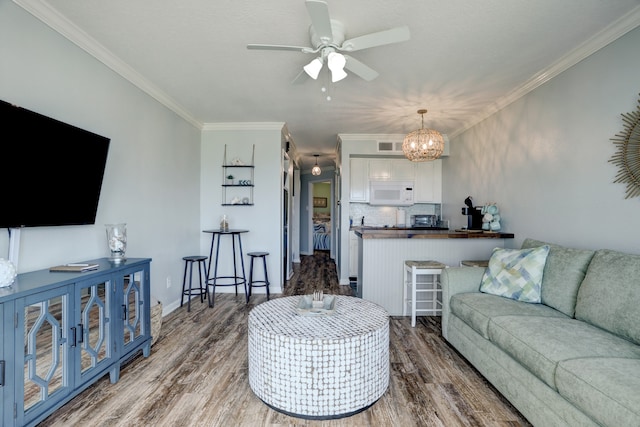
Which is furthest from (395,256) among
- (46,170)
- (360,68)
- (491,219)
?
(46,170)

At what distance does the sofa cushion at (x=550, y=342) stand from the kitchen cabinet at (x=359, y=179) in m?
3.76

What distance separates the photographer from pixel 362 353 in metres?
1.84

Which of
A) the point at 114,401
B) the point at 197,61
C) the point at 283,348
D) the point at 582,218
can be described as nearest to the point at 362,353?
the point at 283,348

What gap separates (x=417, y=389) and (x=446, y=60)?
2.65m

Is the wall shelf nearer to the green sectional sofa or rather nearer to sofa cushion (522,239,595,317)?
the green sectional sofa

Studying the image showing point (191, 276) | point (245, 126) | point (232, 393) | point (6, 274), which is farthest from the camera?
point (245, 126)

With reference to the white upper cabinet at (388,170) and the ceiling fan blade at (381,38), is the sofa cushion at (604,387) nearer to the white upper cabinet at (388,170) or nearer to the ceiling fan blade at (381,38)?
the ceiling fan blade at (381,38)

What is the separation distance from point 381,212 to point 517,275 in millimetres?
3492

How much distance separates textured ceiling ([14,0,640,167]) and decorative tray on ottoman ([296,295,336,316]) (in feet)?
6.50

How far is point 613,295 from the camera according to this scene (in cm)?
190

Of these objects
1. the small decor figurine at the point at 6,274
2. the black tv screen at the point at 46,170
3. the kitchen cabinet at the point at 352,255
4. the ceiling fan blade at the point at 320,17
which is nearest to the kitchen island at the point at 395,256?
the kitchen cabinet at the point at 352,255

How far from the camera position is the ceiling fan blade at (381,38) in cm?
193

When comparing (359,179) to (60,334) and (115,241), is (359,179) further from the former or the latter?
(60,334)

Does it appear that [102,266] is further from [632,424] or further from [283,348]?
[632,424]
